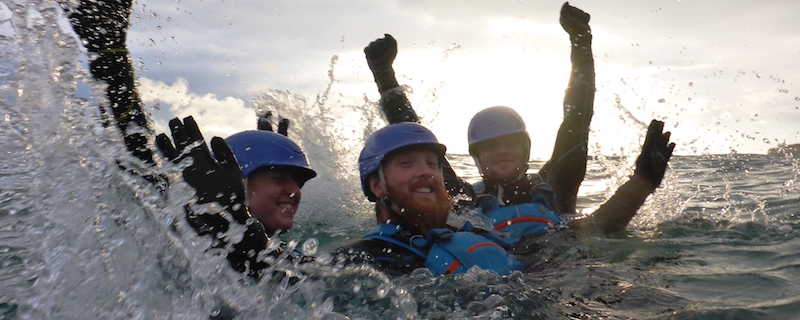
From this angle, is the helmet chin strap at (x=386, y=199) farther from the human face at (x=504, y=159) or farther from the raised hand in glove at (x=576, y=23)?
the raised hand in glove at (x=576, y=23)

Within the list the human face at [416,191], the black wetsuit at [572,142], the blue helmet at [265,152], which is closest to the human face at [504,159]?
the black wetsuit at [572,142]

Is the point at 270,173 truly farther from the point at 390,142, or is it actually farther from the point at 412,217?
the point at 412,217

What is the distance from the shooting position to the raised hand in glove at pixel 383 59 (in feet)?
23.5

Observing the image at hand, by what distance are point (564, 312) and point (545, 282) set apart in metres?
0.70

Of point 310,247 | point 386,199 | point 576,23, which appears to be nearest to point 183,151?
point 310,247

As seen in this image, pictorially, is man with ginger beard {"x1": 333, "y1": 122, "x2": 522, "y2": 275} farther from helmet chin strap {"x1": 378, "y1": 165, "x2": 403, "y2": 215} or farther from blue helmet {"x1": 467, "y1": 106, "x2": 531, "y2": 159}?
blue helmet {"x1": 467, "y1": 106, "x2": 531, "y2": 159}

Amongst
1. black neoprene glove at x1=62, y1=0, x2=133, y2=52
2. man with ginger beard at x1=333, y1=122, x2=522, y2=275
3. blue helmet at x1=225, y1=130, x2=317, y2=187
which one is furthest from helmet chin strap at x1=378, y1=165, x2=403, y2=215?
black neoprene glove at x1=62, y1=0, x2=133, y2=52

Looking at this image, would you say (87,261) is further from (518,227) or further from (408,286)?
(518,227)

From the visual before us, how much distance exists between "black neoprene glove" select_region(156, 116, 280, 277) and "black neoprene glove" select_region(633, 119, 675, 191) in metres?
3.77

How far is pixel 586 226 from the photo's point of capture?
5520 millimetres

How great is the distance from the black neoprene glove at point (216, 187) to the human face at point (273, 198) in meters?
1.31

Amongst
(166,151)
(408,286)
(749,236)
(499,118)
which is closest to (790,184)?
(749,236)

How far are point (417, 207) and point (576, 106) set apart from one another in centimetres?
250

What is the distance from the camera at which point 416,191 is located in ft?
15.0
